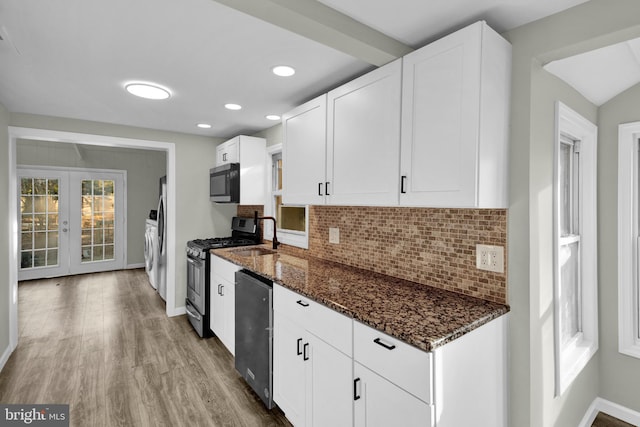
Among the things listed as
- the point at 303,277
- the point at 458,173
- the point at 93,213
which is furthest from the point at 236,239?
the point at 93,213

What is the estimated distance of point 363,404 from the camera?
4.49 ft

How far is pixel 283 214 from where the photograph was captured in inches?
131

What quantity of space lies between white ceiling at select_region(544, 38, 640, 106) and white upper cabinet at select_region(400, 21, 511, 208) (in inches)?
15.5

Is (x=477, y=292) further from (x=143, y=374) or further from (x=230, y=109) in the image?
(x=143, y=374)

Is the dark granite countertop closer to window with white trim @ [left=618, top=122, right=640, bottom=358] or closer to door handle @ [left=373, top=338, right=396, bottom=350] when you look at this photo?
door handle @ [left=373, top=338, right=396, bottom=350]

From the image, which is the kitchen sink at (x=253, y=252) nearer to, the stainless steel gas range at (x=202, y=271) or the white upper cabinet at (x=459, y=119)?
→ the stainless steel gas range at (x=202, y=271)

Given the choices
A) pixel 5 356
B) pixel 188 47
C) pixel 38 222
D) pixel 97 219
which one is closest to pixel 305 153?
pixel 188 47

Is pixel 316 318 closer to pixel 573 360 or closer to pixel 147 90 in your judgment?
pixel 573 360

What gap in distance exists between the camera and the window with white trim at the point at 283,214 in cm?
→ 303

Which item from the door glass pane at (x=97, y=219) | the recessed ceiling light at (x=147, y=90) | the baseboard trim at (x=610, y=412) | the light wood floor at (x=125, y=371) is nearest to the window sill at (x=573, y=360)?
the baseboard trim at (x=610, y=412)

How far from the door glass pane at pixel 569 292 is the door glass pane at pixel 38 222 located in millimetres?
7342

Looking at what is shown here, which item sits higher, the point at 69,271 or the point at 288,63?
the point at 288,63

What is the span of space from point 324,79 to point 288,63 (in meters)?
0.32

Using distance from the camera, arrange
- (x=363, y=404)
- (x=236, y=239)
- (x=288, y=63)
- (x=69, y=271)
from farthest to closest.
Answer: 1. (x=69, y=271)
2. (x=236, y=239)
3. (x=288, y=63)
4. (x=363, y=404)
